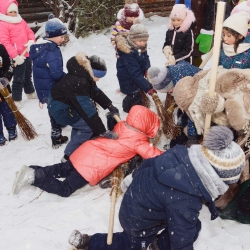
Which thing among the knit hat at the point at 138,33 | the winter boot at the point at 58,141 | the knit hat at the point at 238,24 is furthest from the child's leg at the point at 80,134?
the knit hat at the point at 238,24

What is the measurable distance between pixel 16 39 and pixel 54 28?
1443 mm

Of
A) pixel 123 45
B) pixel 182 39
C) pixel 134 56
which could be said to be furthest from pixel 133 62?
pixel 182 39

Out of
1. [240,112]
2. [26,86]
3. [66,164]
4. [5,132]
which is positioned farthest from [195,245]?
[26,86]

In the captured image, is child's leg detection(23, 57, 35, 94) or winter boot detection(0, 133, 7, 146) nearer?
winter boot detection(0, 133, 7, 146)

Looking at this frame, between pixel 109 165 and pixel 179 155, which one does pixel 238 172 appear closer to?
pixel 179 155

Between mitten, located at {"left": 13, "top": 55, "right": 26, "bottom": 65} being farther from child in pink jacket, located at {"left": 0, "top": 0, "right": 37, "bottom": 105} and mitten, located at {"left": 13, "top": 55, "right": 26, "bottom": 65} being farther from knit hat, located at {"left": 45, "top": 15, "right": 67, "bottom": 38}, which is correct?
knit hat, located at {"left": 45, "top": 15, "right": 67, "bottom": 38}

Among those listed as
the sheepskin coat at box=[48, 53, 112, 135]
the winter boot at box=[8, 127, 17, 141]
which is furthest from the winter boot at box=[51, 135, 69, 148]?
the sheepskin coat at box=[48, 53, 112, 135]

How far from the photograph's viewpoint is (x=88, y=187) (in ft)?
12.1

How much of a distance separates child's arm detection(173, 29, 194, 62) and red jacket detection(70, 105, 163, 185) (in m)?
1.78

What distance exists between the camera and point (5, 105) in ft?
14.9

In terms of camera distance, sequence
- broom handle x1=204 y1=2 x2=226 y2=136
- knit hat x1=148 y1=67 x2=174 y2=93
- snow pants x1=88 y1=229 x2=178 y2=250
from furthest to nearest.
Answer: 1. knit hat x1=148 y1=67 x2=174 y2=93
2. snow pants x1=88 y1=229 x2=178 y2=250
3. broom handle x1=204 y1=2 x2=226 y2=136

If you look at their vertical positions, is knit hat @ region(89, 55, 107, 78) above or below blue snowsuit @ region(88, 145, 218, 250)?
above

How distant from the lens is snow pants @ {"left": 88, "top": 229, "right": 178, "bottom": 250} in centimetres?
271

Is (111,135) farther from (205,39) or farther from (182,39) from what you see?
(205,39)
